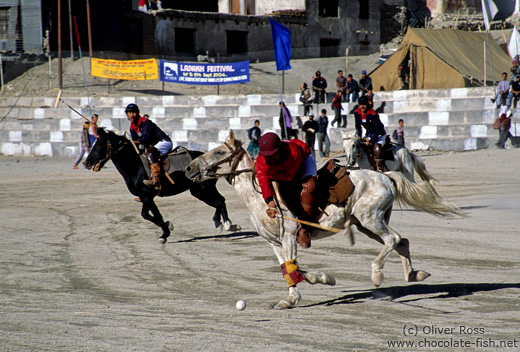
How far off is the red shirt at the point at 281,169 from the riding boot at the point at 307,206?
21cm

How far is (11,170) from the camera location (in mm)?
24734

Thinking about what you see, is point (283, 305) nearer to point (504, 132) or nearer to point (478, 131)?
point (504, 132)

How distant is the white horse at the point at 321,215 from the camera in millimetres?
→ 7055

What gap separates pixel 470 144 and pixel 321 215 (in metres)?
18.2

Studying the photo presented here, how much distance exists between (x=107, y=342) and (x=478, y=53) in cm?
3150

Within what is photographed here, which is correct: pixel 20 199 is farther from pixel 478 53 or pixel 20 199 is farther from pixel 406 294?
pixel 478 53

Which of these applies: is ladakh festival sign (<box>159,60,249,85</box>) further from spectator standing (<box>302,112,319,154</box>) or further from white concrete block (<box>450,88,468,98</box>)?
white concrete block (<box>450,88,468,98</box>)

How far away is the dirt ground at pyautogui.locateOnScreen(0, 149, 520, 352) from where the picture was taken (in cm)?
570

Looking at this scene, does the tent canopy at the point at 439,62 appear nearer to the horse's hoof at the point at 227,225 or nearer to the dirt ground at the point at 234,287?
the dirt ground at the point at 234,287

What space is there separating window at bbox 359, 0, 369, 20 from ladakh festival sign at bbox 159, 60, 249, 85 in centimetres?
2337

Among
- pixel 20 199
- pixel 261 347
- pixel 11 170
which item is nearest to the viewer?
pixel 261 347

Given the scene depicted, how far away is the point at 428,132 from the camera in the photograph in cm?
2462

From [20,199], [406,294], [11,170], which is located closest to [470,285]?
[406,294]

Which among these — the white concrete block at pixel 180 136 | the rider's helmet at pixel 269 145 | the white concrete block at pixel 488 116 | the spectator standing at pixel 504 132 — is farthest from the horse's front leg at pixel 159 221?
the white concrete block at pixel 488 116
